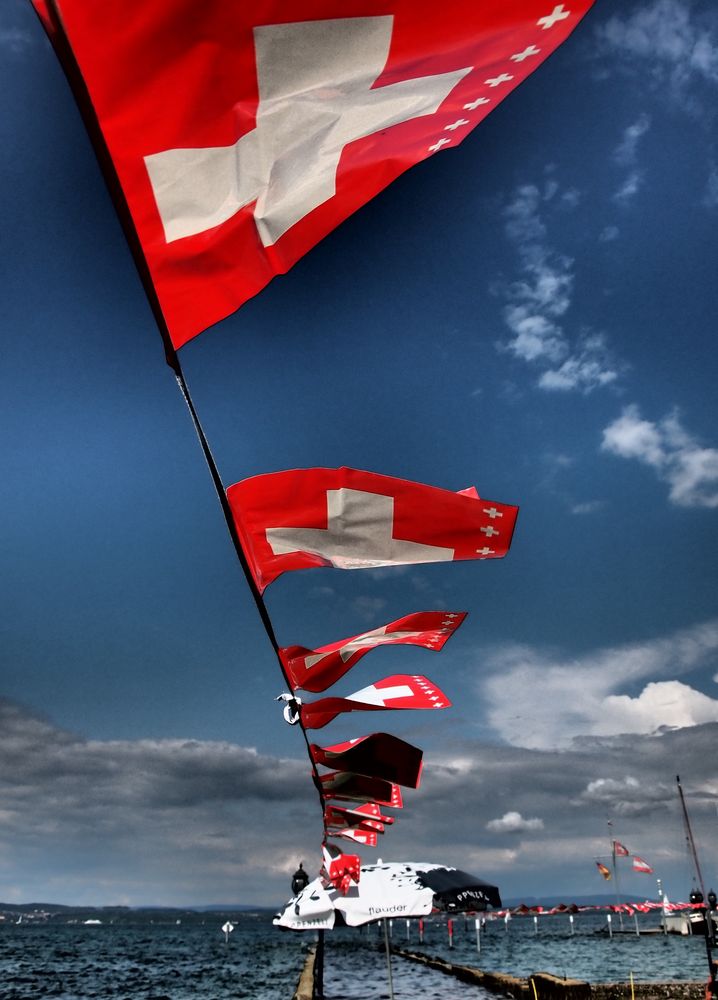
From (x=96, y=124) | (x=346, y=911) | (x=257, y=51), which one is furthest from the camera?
(x=346, y=911)

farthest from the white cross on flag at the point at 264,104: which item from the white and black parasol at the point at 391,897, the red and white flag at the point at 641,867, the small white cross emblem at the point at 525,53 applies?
the red and white flag at the point at 641,867

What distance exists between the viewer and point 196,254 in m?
2.69

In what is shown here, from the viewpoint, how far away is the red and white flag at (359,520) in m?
4.17

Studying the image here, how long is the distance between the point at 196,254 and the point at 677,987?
25.6 meters

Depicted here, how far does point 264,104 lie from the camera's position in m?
2.52

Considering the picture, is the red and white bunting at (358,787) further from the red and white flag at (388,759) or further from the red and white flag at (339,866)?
the red and white flag at (339,866)

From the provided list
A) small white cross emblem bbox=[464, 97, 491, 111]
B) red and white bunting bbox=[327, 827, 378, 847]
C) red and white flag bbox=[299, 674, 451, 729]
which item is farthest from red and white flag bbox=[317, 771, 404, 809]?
small white cross emblem bbox=[464, 97, 491, 111]

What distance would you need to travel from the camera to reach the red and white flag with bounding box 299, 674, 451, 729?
6.34 metres

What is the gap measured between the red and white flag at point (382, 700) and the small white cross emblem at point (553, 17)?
16.4 ft

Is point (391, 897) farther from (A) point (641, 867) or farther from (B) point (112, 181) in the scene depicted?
(A) point (641, 867)

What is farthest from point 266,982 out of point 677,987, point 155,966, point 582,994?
point 582,994

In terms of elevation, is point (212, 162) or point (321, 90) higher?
point (321, 90)

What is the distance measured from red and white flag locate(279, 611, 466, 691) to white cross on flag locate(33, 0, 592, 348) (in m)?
3.54

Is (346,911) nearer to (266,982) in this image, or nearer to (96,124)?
(96,124)
